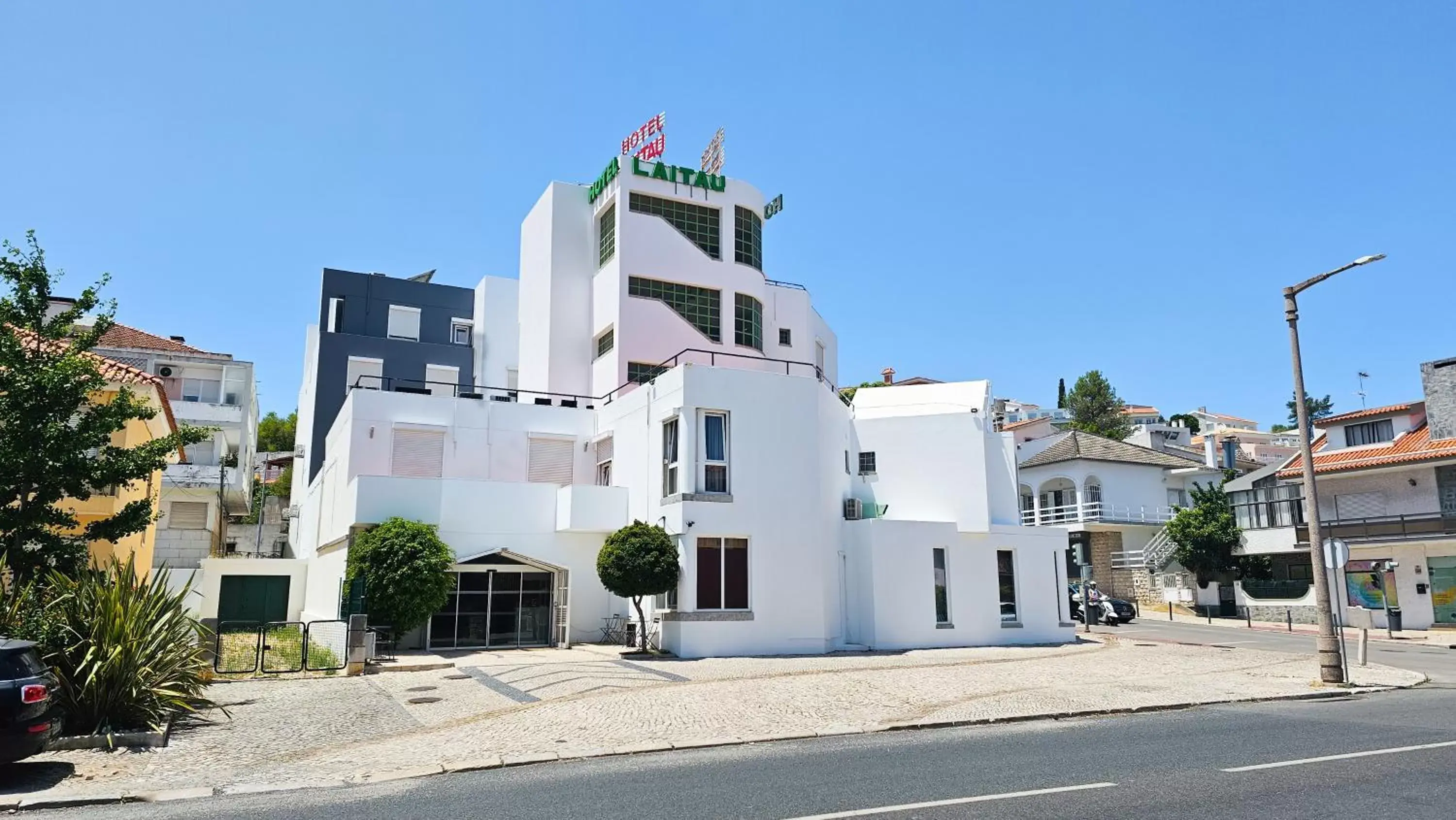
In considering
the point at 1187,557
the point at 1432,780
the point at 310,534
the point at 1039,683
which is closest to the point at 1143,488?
the point at 1187,557

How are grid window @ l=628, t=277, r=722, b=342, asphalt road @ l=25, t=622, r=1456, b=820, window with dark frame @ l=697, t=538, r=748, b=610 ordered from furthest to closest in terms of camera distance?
grid window @ l=628, t=277, r=722, b=342 → window with dark frame @ l=697, t=538, r=748, b=610 → asphalt road @ l=25, t=622, r=1456, b=820

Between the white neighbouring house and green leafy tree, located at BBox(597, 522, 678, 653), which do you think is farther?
the white neighbouring house

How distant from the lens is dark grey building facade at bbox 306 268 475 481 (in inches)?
1603

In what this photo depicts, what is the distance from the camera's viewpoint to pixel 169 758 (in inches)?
412

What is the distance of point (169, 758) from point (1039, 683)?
13491 mm

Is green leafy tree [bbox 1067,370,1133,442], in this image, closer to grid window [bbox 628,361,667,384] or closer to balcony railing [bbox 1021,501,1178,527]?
balcony railing [bbox 1021,501,1178,527]

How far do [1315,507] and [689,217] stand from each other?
21783mm

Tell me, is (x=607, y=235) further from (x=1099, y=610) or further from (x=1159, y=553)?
(x=1159, y=553)

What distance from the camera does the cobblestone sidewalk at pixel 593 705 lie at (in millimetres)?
10141

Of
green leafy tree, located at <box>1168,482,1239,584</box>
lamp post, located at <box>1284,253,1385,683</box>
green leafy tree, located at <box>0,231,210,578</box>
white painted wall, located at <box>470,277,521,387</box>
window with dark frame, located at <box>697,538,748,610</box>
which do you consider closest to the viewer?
green leafy tree, located at <box>0,231,210,578</box>

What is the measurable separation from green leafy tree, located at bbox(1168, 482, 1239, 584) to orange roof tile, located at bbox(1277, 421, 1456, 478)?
3630 millimetres

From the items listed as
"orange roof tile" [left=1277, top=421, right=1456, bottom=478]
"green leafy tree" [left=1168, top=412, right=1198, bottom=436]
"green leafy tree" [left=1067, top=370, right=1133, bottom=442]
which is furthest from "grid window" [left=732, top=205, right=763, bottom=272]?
"green leafy tree" [left=1168, top=412, right=1198, bottom=436]

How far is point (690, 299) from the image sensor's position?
32969mm

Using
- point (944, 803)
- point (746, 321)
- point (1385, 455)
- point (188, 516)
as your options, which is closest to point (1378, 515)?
point (1385, 455)
